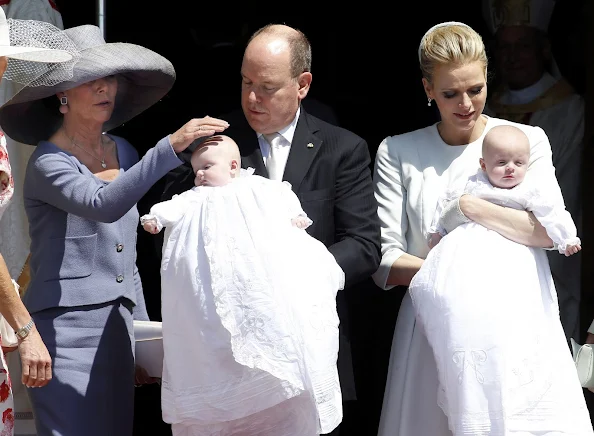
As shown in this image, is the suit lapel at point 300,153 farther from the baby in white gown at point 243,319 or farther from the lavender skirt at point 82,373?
the lavender skirt at point 82,373

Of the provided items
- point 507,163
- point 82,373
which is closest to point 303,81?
point 507,163

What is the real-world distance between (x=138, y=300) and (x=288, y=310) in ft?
2.86

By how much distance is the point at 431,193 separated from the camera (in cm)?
454

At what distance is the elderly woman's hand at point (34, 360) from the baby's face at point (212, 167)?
0.76m

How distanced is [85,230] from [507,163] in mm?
1507

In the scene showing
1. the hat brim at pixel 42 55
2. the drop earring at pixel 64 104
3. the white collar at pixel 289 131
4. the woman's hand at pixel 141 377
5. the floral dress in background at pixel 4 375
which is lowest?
the woman's hand at pixel 141 377

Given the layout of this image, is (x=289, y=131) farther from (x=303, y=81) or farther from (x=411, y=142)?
(x=411, y=142)

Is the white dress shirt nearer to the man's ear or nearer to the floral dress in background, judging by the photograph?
the man's ear

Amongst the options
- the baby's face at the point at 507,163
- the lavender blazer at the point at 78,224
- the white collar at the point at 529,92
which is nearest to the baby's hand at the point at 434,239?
the baby's face at the point at 507,163

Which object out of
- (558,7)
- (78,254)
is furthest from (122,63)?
(558,7)

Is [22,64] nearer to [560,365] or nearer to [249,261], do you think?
[249,261]

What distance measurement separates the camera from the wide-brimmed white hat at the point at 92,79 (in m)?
4.29

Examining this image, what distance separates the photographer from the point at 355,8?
5.94 metres

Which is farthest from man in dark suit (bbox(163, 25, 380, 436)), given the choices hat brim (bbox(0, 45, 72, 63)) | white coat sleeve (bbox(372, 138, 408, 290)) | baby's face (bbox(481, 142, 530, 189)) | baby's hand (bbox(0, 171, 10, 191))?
baby's hand (bbox(0, 171, 10, 191))
